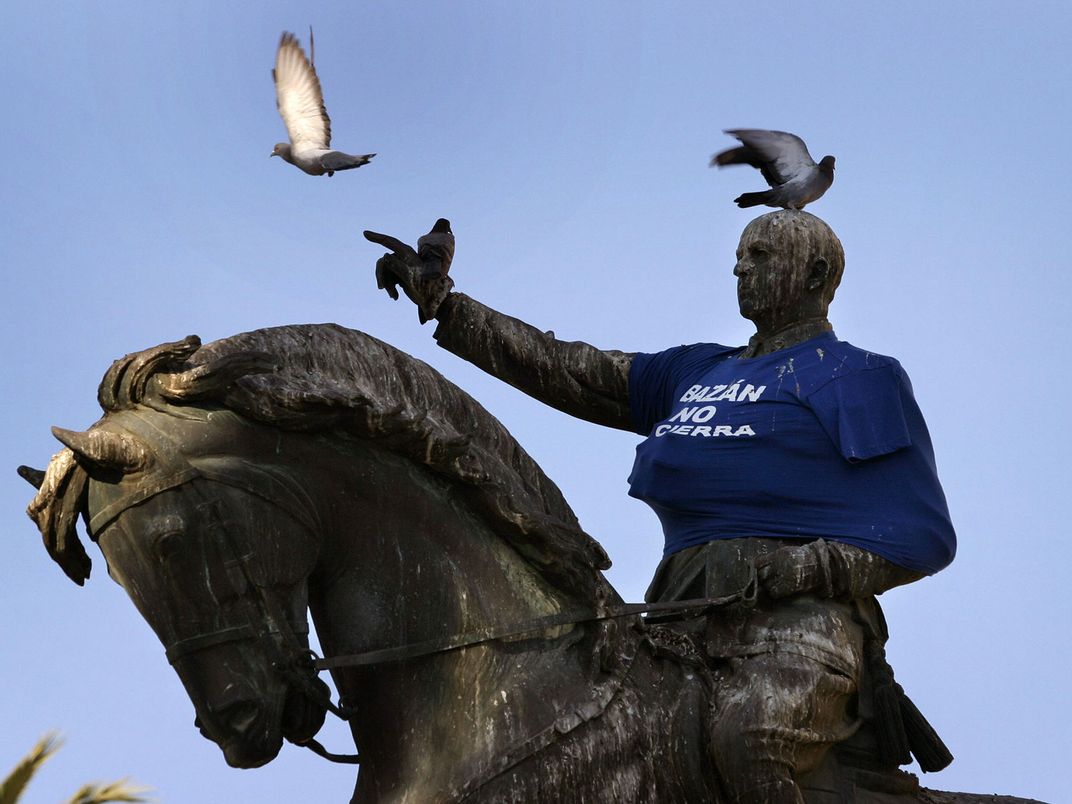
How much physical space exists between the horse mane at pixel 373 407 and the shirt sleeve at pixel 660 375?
1842mm

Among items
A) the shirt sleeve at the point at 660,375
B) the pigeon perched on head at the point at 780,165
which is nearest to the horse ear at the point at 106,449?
the shirt sleeve at the point at 660,375

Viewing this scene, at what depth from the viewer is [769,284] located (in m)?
8.17

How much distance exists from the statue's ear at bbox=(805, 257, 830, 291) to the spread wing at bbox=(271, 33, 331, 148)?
269 centimetres

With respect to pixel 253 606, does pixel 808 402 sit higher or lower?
higher

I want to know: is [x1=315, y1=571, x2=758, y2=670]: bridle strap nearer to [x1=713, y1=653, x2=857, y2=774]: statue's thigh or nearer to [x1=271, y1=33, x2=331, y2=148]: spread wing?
[x1=713, y1=653, x2=857, y2=774]: statue's thigh

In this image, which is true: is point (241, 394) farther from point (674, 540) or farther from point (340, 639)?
point (674, 540)

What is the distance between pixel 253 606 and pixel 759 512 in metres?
2.34

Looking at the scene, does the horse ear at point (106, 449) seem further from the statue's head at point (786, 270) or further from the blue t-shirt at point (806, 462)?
the statue's head at point (786, 270)

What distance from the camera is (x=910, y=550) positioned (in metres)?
7.35

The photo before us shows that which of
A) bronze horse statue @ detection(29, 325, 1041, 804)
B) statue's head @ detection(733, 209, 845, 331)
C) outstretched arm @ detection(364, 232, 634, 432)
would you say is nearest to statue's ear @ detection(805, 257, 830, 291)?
statue's head @ detection(733, 209, 845, 331)

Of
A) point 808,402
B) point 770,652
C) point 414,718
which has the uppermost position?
point 808,402

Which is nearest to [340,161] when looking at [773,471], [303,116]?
[303,116]

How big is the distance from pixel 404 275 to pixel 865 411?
6.81 ft

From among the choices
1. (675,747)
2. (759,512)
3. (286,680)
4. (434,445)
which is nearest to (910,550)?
(759,512)
